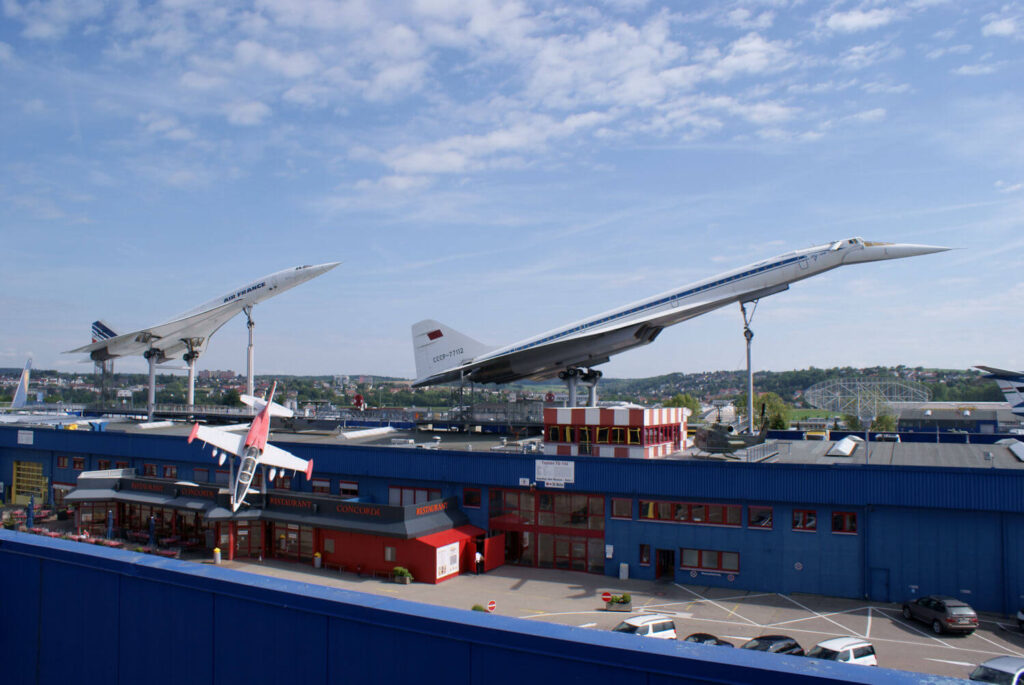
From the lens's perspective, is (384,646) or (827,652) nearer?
(384,646)

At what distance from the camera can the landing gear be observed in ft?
165

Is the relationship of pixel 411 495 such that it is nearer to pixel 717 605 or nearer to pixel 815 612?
pixel 717 605

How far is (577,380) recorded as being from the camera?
50750 millimetres

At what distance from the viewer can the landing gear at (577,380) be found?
165ft

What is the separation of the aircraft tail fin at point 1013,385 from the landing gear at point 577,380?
136 ft

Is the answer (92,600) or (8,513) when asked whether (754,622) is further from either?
(8,513)

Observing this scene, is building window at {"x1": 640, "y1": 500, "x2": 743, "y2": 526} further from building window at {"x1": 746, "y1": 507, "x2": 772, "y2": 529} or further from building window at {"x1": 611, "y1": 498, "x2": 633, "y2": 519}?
building window at {"x1": 611, "y1": 498, "x2": 633, "y2": 519}

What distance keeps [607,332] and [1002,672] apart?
31793mm

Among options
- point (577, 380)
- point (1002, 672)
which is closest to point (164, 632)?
point (1002, 672)

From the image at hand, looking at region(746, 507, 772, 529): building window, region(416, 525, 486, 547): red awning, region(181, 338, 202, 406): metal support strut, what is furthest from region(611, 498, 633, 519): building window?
region(181, 338, 202, 406): metal support strut

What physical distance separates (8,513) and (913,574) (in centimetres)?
→ 4985

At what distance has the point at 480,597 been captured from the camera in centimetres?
2708

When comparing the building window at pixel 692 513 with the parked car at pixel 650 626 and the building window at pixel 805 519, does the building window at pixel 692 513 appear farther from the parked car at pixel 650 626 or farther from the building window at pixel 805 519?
the parked car at pixel 650 626

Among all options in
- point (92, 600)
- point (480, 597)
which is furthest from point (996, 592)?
point (92, 600)
